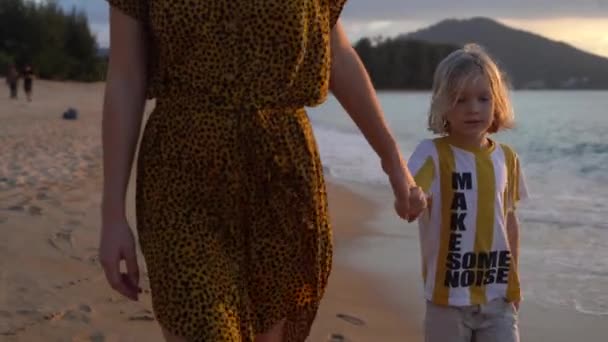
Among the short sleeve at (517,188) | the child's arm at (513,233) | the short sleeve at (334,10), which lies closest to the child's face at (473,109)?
the short sleeve at (517,188)

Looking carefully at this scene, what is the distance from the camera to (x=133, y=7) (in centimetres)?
201

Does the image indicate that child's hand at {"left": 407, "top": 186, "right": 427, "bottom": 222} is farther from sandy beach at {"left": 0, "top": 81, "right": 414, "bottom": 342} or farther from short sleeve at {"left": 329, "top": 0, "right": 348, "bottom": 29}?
sandy beach at {"left": 0, "top": 81, "right": 414, "bottom": 342}

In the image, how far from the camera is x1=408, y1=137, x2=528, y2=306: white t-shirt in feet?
10.3

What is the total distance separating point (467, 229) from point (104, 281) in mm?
2872

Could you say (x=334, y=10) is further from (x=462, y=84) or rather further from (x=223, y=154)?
(x=462, y=84)

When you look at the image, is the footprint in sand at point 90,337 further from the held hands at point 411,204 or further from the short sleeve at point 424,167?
the held hands at point 411,204

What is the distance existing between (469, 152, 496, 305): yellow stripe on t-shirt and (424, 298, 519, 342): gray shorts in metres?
0.04

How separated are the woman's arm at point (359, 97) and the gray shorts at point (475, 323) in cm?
92

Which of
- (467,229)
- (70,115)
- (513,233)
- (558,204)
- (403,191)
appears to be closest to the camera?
(403,191)

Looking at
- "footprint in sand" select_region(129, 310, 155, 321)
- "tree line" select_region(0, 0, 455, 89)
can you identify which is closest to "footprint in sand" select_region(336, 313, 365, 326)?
"footprint in sand" select_region(129, 310, 155, 321)

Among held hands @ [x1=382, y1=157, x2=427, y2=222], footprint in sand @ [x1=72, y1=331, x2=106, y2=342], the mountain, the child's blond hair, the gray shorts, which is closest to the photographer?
held hands @ [x1=382, y1=157, x2=427, y2=222]

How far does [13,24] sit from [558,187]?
1904 inches

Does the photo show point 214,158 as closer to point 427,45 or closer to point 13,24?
point 13,24

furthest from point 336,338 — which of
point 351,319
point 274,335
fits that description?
point 274,335
